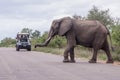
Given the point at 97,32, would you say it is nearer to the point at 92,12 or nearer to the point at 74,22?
the point at 74,22

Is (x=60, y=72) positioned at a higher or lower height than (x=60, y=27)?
lower

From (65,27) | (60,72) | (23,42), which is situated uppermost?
(65,27)

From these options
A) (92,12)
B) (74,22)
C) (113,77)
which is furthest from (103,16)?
(113,77)

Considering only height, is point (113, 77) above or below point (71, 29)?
below

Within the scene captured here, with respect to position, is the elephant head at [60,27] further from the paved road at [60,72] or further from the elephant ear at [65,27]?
the paved road at [60,72]

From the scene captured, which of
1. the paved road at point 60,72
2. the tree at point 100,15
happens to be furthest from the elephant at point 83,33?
the tree at point 100,15

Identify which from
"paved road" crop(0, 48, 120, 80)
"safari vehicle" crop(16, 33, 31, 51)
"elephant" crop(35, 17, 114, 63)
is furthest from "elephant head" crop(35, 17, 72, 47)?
"safari vehicle" crop(16, 33, 31, 51)

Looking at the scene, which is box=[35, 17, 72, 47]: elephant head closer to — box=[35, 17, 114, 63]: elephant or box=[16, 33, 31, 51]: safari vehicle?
box=[35, 17, 114, 63]: elephant

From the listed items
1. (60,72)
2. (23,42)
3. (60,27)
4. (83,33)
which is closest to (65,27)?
A: (60,27)

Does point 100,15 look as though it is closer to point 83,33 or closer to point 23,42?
point 23,42

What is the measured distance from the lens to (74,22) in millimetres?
28781

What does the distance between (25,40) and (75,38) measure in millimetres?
34067

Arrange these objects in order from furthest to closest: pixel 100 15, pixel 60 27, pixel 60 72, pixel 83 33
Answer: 1. pixel 100 15
2. pixel 60 27
3. pixel 83 33
4. pixel 60 72

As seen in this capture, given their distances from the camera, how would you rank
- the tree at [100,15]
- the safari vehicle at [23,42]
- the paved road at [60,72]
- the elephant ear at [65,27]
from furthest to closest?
the tree at [100,15] < the safari vehicle at [23,42] < the elephant ear at [65,27] < the paved road at [60,72]
